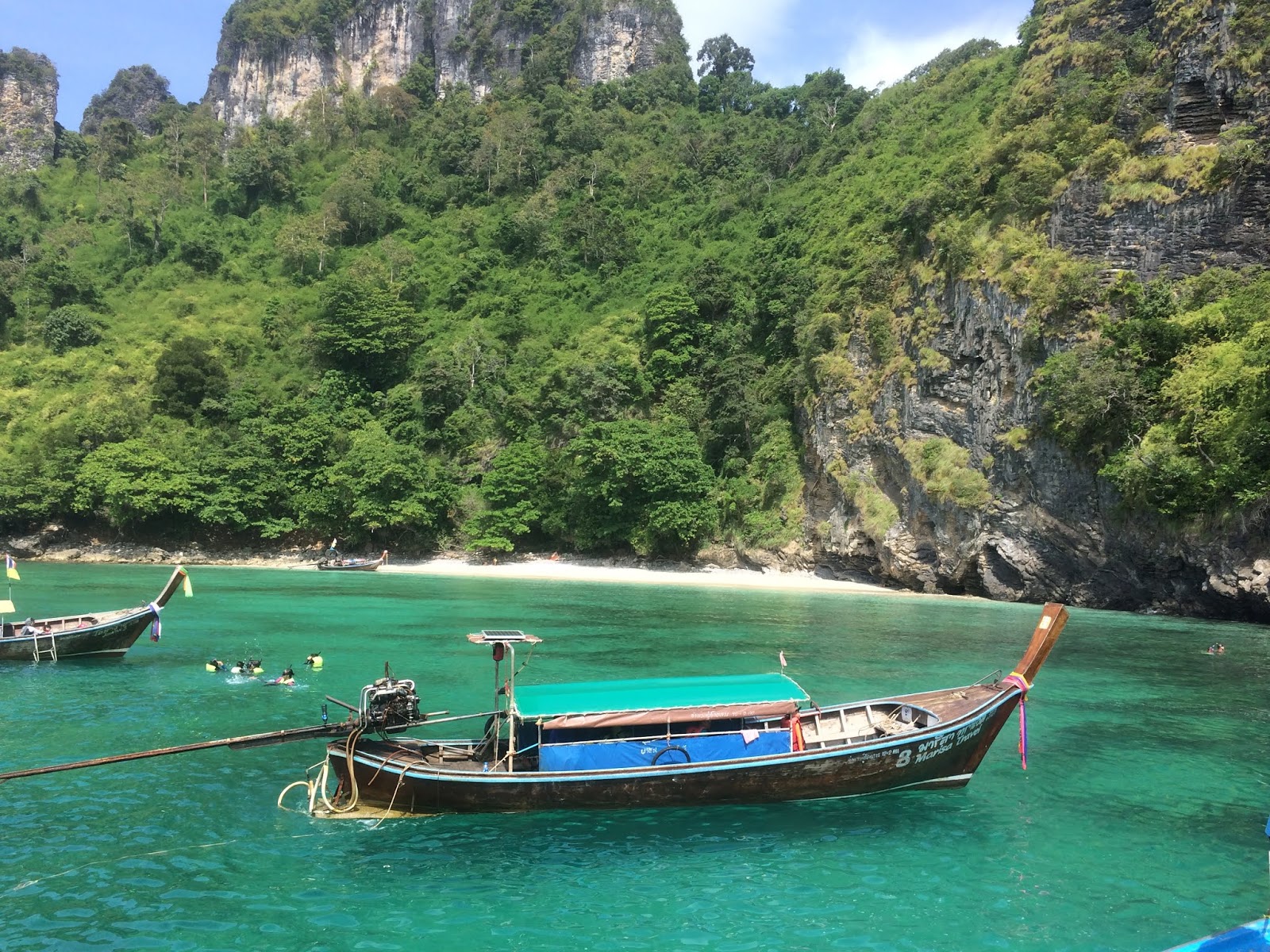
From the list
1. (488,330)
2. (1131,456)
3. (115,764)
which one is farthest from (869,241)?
(115,764)

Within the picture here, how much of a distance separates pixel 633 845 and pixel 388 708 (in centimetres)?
503

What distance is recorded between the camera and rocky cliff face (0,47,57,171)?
107 meters

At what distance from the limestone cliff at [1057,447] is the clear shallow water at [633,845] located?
535 inches

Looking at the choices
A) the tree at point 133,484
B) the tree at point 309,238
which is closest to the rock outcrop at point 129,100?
the tree at point 309,238

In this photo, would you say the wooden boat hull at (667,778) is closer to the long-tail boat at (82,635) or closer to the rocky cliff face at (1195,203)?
the long-tail boat at (82,635)

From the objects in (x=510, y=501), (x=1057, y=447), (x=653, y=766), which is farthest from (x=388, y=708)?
(x=510, y=501)

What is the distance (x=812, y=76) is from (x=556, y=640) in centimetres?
8706

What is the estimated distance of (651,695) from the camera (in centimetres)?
1435

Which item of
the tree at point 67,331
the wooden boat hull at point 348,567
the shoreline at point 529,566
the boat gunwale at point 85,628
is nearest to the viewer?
the boat gunwale at point 85,628

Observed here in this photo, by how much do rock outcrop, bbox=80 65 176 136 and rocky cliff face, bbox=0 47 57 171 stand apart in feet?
51.9

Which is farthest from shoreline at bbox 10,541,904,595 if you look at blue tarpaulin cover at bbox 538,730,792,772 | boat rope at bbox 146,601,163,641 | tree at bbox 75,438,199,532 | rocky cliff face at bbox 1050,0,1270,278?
blue tarpaulin cover at bbox 538,730,792,772

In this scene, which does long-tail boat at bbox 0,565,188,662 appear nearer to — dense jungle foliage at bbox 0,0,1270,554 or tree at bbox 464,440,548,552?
tree at bbox 464,440,548,552

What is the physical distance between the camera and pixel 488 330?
233 ft

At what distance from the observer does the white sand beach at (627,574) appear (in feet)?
159
